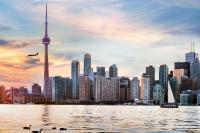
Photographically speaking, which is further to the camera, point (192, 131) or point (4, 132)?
point (192, 131)

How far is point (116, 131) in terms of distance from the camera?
105 meters

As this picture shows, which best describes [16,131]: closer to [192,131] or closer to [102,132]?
[102,132]

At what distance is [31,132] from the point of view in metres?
98.7

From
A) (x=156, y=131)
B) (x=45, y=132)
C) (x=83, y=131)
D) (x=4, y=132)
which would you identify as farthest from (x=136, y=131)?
(x=4, y=132)

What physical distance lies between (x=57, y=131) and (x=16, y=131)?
8892 mm

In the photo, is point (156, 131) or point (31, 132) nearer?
point (31, 132)

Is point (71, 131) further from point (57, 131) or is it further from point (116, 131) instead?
point (116, 131)

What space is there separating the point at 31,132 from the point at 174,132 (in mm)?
30116

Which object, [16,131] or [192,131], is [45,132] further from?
[192,131]

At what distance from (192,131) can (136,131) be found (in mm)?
13619

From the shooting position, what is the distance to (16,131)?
10438cm

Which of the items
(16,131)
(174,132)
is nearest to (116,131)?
(174,132)

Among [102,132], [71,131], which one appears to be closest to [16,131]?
[71,131]

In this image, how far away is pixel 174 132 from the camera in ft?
344
